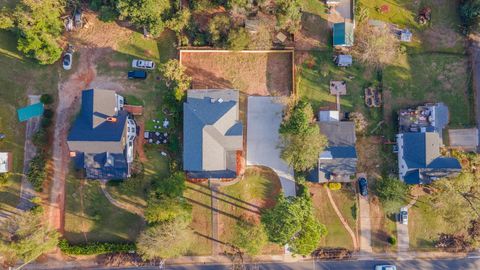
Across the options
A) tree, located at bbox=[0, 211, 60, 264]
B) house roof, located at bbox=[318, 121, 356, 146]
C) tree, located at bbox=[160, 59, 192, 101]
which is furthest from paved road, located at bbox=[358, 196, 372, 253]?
tree, located at bbox=[0, 211, 60, 264]

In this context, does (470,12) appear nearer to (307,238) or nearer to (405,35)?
(405,35)

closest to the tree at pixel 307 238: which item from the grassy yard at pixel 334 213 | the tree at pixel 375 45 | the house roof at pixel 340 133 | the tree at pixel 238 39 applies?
the grassy yard at pixel 334 213

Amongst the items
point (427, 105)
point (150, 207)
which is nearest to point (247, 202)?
point (150, 207)

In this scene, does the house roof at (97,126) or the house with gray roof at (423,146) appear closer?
the house roof at (97,126)

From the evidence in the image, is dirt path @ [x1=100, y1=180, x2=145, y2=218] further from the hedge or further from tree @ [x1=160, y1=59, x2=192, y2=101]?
tree @ [x1=160, y1=59, x2=192, y2=101]

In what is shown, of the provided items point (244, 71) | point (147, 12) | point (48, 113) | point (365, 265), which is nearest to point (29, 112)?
point (48, 113)

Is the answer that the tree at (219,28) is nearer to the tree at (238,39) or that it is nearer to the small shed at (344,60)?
the tree at (238,39)

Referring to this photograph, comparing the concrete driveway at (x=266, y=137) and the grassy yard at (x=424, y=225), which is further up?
the concrete driveway at (x=266, y=137)
